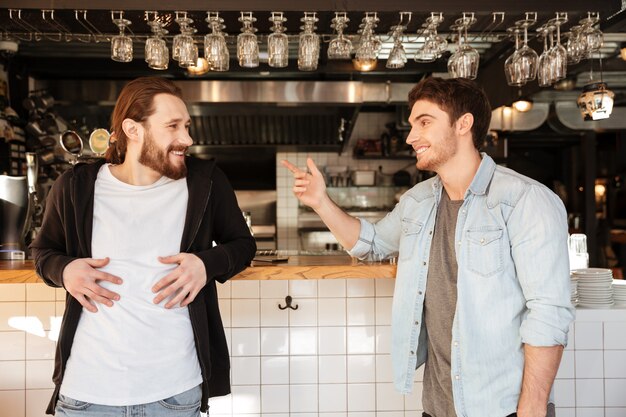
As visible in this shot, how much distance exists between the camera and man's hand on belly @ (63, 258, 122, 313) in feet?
5.53

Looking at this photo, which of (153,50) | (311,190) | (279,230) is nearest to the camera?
(311,190)

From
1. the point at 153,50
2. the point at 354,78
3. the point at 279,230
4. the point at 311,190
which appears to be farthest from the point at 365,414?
the point at 279,230

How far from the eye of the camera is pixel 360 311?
315 cm

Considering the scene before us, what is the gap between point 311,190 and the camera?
217 cm

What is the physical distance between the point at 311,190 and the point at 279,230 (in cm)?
591

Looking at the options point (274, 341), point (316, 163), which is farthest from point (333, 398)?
point (316, 163)

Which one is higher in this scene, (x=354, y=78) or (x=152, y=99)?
(x=354, y=78)

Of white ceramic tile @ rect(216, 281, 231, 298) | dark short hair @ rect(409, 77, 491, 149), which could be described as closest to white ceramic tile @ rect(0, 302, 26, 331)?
white ceramic tile @ rect(216, 281, 231, 298)

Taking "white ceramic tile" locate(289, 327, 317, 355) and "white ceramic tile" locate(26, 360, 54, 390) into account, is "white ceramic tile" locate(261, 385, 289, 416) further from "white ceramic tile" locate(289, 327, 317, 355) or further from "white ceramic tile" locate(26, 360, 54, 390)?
"white ceramic tile" locate(26, 360, 54, 390)

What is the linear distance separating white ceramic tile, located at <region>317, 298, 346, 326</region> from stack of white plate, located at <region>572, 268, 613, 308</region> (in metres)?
1.18

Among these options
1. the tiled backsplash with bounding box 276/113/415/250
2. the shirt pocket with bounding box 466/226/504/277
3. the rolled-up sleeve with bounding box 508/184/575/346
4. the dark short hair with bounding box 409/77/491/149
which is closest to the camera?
the rolled-up sleeve with bounding box 508/184/575/346

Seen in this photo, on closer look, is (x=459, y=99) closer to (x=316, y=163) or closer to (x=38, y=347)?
(x=38, y=347)

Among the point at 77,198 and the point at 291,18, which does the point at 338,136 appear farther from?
the point at 77,198

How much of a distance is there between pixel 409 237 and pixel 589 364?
5.30ft
